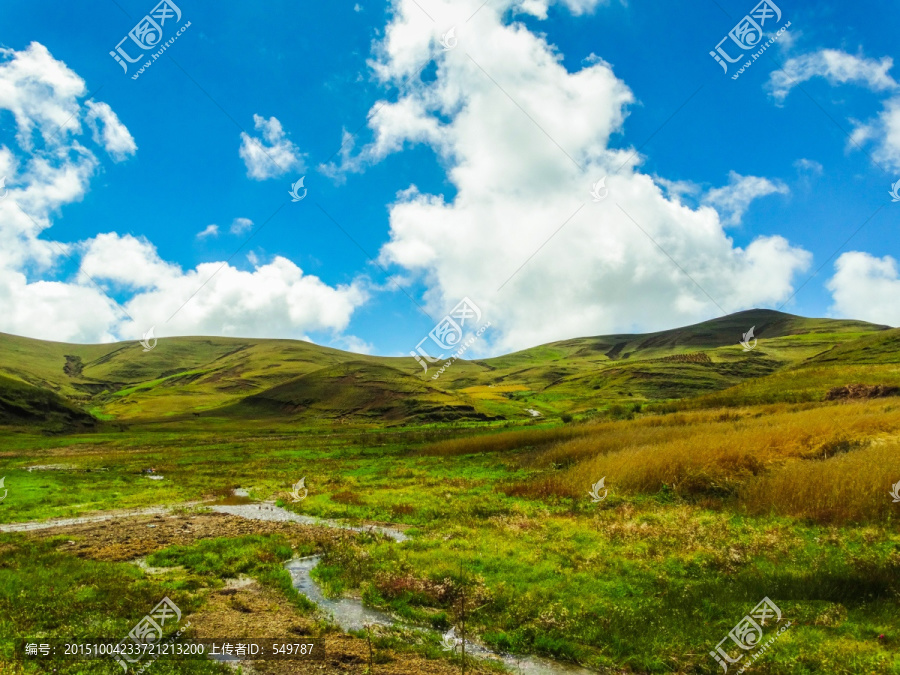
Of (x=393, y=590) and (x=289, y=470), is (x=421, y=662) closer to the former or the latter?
(x=393, y=590)

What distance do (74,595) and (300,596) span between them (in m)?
6.35

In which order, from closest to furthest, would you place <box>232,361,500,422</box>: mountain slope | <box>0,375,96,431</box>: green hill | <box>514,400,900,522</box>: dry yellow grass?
<box>514,400,900,522</box>: dry yellow grass < <box>0,375,96,431</box>: green hill < <box>232,361,500,422</box>: mountain slope

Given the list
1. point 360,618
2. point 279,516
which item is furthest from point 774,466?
point 279,516

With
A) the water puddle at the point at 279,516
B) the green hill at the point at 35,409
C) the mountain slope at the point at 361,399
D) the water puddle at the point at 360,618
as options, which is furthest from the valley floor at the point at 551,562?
the mountain slope at the point at 361,399

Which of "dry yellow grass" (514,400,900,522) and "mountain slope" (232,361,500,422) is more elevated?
"mountain slope" (232,361,500,422)

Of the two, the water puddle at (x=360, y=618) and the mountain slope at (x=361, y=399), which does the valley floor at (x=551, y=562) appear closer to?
the water puddle at (x=360, y=618)

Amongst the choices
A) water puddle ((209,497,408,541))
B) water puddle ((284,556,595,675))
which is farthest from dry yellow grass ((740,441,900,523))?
water puddle ((209,497,408,541))

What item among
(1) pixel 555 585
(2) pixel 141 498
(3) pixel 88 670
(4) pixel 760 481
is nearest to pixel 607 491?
(4) pixel 760 481

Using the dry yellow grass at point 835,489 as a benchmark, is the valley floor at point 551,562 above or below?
below

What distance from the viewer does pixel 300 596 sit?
1473cm

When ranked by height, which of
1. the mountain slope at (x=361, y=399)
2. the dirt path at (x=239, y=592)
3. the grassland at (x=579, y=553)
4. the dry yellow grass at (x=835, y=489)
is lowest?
the dirt path at (x=239, y=592)

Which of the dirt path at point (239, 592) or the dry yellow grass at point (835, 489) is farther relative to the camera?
the dry yellow grass at point (835, 489)

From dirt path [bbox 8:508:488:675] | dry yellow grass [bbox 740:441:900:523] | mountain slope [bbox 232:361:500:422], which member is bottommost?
dirt path [bbox 8:508:488:675]

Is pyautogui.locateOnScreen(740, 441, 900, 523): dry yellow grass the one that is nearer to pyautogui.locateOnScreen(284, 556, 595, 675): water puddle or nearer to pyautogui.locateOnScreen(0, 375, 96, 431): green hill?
pyautogui.locateOnScreen(284, 556, 595, 675): water puddle
